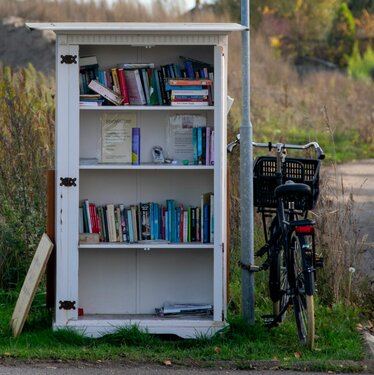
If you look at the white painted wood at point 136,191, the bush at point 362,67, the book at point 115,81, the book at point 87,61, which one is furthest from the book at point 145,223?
the bush at point 362,67

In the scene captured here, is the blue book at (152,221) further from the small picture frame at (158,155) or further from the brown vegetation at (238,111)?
the brown vegetation at (238,111)

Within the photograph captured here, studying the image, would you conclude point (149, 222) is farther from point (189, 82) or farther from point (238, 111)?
point (238, 111)

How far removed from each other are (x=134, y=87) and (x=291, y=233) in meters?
1.77

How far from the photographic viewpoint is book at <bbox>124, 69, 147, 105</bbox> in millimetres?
8312

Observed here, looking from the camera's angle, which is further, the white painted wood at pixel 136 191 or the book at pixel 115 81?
the book at pixel 115 81

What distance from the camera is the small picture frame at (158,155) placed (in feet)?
27.6

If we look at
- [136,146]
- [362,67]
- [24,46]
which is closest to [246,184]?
[136,146]

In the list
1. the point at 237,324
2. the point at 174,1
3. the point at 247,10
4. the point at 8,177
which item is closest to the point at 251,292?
the point at 237,324

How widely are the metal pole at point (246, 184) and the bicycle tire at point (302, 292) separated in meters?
0.51

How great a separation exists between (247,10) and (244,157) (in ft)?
3.74

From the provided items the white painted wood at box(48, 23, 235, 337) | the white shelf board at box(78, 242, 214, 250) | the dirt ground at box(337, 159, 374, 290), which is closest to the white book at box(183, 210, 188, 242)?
the white painted wood at box(48, 23, 235, 337)

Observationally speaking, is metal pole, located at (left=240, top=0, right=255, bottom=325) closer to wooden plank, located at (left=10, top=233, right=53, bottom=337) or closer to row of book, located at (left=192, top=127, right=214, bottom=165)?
row of book, located at (left=192, top=127, right=214, bottom=165)

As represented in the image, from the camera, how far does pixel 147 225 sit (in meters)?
8.43

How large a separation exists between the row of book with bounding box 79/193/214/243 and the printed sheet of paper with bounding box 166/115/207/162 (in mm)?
378
